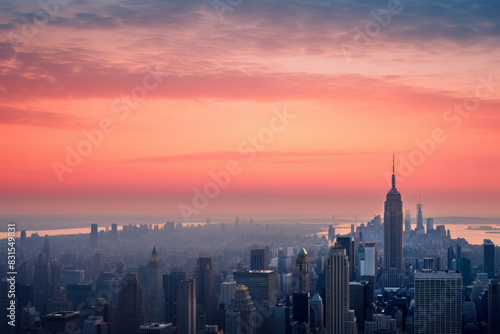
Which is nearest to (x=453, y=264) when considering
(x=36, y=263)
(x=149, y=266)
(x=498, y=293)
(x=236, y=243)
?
(x=498, y=293)

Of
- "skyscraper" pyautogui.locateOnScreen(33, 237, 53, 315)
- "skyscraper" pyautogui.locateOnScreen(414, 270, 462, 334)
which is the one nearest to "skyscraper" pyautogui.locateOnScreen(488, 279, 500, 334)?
"skyscraper" pyautogui.locateOnScreen(414, 270, 462, 334)

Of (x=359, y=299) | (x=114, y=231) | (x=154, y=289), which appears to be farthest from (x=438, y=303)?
(x=114, y=231)

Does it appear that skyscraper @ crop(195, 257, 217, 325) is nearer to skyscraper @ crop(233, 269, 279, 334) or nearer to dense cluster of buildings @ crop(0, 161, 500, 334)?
dense cluster of buildings @ crop(0, 161, 500, 334)

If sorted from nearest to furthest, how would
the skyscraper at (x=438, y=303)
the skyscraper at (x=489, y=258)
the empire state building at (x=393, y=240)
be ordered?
the skyscraper at (x=438, y=303) → the skyscraper at (x=489, y=258) → the empire state building at (x=393, y=240)

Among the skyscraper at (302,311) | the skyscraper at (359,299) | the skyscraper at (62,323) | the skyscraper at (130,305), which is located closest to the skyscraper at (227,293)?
the skyscraper at (302,311)

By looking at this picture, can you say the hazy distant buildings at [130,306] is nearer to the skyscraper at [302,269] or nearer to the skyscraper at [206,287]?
the skyscraper at [206,287]

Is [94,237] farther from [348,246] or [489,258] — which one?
[489,258]

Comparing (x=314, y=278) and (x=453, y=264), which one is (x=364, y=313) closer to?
(x=314, y=278)
